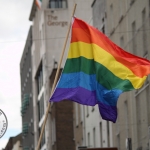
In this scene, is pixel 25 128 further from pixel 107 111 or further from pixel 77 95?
pixel 107 111

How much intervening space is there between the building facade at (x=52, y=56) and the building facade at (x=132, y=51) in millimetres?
25540

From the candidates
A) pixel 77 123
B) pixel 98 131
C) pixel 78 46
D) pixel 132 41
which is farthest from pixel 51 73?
pixel 78 46

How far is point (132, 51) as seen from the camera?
Answer: 155 ft

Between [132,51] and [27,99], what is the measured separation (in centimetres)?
6238

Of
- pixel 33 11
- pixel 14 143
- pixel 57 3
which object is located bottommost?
pixel 14 143

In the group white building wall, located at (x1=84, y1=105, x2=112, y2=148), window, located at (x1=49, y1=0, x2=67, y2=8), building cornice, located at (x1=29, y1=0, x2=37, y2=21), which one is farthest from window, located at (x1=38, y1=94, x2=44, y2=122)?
white building wall, located at (x1=84, y1=105, x2=112, y2=148)

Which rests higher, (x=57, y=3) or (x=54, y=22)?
(x=57, y=3)

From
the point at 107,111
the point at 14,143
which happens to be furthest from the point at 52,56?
the point at 107,111

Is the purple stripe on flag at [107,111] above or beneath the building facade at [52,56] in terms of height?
beneath

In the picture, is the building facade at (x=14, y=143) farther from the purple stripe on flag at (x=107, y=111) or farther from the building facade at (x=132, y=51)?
the purple stripe on flag at (x=107, y=111)

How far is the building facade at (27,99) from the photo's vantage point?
10600 centimetres

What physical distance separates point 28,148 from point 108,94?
78.2 m

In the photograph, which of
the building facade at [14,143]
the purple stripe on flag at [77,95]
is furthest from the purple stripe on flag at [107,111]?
the building facade at [14,143]

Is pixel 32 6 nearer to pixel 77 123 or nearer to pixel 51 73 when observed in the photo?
pixel 51 73
